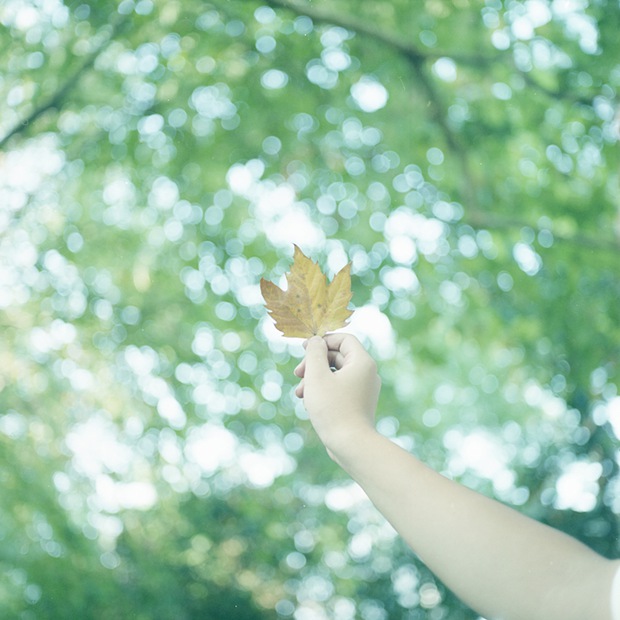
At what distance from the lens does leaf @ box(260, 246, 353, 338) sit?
53 cm

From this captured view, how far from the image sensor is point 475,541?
1.17ft

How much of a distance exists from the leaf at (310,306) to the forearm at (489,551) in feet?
0.53

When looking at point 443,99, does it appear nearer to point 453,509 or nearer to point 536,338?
point 536,338

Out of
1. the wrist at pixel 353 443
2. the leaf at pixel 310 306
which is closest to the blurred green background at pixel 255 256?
the leaf at pixel 310 306

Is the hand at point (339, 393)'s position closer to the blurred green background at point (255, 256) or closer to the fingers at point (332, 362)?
the fingers at point (332, 362)

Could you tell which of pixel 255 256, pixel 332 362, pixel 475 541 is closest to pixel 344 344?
pixel 332 362

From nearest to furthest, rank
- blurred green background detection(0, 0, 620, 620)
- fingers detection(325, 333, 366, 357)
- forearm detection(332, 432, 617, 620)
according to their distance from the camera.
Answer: forearm detection(332, 432, 617, 620), fingers detection(325, 333, 366, 357), blurred green background detection(0, 0, 620, 620)

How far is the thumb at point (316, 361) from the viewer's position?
43 cm


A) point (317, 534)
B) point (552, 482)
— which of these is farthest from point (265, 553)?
point (552, 482)

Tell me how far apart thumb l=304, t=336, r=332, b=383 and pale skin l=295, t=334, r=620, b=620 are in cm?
3

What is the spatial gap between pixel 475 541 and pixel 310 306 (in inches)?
8.7

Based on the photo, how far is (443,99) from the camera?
240cm

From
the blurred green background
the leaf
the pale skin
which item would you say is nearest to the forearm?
the pale skin

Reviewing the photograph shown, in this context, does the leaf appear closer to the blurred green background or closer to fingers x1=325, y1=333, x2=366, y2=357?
fingers x1=325, y1=333, x2=366, y2=357
